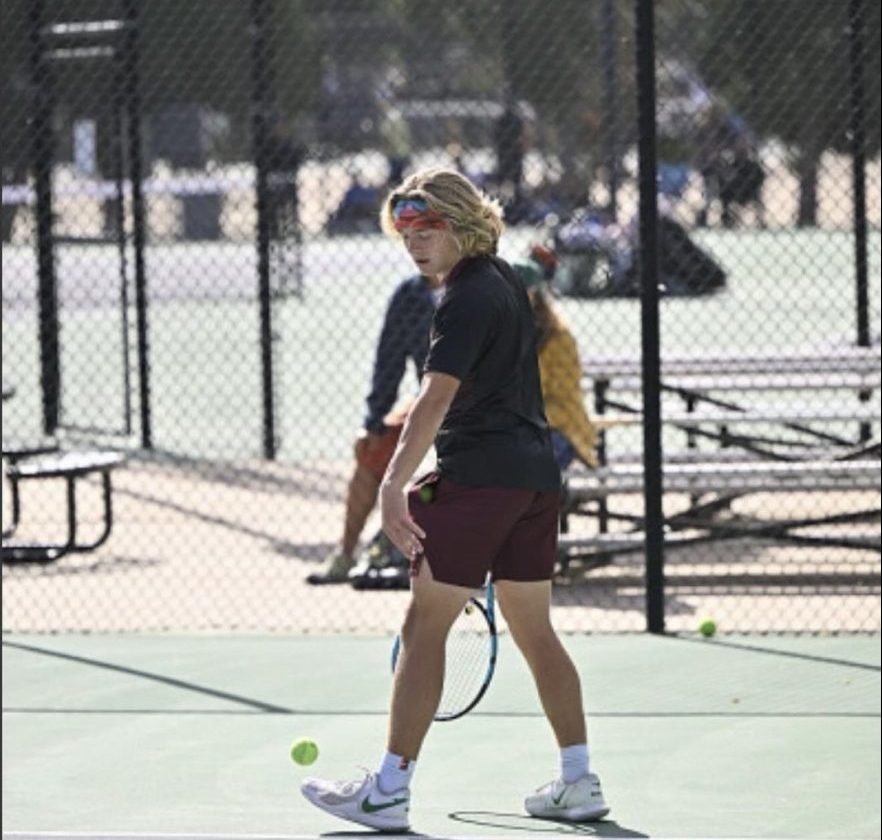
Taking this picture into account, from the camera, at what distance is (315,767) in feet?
24.4

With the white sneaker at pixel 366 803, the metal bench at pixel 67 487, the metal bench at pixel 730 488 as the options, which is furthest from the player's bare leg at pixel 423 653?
the metal bench at pixel 67 487

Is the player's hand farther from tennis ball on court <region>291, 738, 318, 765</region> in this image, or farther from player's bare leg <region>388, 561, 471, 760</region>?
tennis ball on court <region>291, 738, 318, 765</region>

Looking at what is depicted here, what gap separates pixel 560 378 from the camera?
993 cm

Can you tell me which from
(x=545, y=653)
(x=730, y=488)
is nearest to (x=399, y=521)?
(x=545, y=653)

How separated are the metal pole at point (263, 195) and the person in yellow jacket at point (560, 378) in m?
3.61

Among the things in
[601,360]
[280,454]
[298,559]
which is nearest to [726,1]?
[280,454]

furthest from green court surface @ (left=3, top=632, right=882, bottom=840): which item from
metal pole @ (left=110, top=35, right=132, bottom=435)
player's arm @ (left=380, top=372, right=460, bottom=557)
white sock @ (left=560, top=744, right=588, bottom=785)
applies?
metal pole @ (left=110, top=35, right=132, bottom=435)

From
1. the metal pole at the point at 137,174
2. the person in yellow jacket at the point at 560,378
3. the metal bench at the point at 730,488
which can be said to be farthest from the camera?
the metal pole at the point at 137,174

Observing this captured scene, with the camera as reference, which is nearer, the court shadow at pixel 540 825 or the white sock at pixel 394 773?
the white sock at pixel 394 773

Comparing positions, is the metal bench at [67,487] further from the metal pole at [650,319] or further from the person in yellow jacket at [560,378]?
the metal pole at [650,319]

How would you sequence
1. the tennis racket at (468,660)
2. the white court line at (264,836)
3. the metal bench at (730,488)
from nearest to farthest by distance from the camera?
the white court line at (264,836), the tennis racket at (468,660), the metal bench at (730,488)

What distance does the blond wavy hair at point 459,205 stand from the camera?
6.34 meters

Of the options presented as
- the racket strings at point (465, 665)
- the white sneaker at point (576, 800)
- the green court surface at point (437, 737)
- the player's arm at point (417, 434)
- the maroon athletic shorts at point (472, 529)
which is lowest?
the green court surface at point (437, 737)

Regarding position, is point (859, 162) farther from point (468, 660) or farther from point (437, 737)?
point (468, 660)
